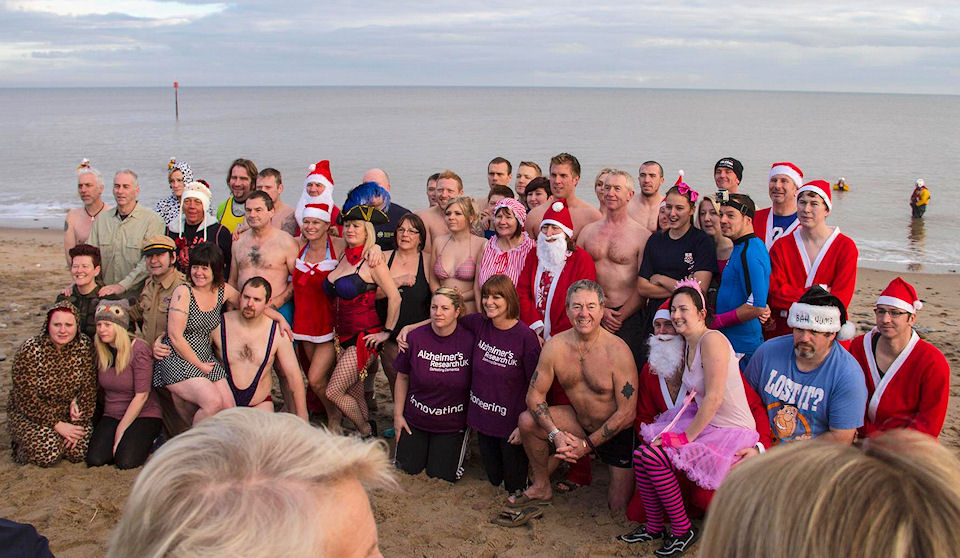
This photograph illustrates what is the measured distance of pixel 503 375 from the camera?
5723mm

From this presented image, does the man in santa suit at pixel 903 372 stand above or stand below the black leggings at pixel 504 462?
above

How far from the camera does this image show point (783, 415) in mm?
4867

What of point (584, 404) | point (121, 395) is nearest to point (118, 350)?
point (121, 395)

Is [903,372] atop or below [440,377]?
atop

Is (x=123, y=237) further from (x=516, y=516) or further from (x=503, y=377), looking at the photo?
(x=516, y=516)

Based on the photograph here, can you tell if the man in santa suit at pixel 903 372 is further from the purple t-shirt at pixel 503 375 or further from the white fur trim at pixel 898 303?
the purple t-shirt at pixel 503 375

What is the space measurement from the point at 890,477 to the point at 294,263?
6.04 meters

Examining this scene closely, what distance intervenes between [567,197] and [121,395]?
4447 millimetres

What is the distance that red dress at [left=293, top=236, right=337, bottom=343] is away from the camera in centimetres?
650

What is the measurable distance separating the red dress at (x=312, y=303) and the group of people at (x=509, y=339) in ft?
0.06

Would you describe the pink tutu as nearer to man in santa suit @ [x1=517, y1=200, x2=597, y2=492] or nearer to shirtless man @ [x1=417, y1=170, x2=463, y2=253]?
man in santa suit @ [x1=517, y1=200, x2=597, y2=492]

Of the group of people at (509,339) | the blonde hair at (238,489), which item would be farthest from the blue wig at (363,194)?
the blonde hair at (238,489)

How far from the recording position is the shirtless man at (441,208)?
24.1ft

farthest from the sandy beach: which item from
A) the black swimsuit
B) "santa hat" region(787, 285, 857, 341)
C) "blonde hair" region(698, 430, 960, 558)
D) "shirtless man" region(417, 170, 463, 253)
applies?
"blonde hair" region(698, 430, 960, 558)
